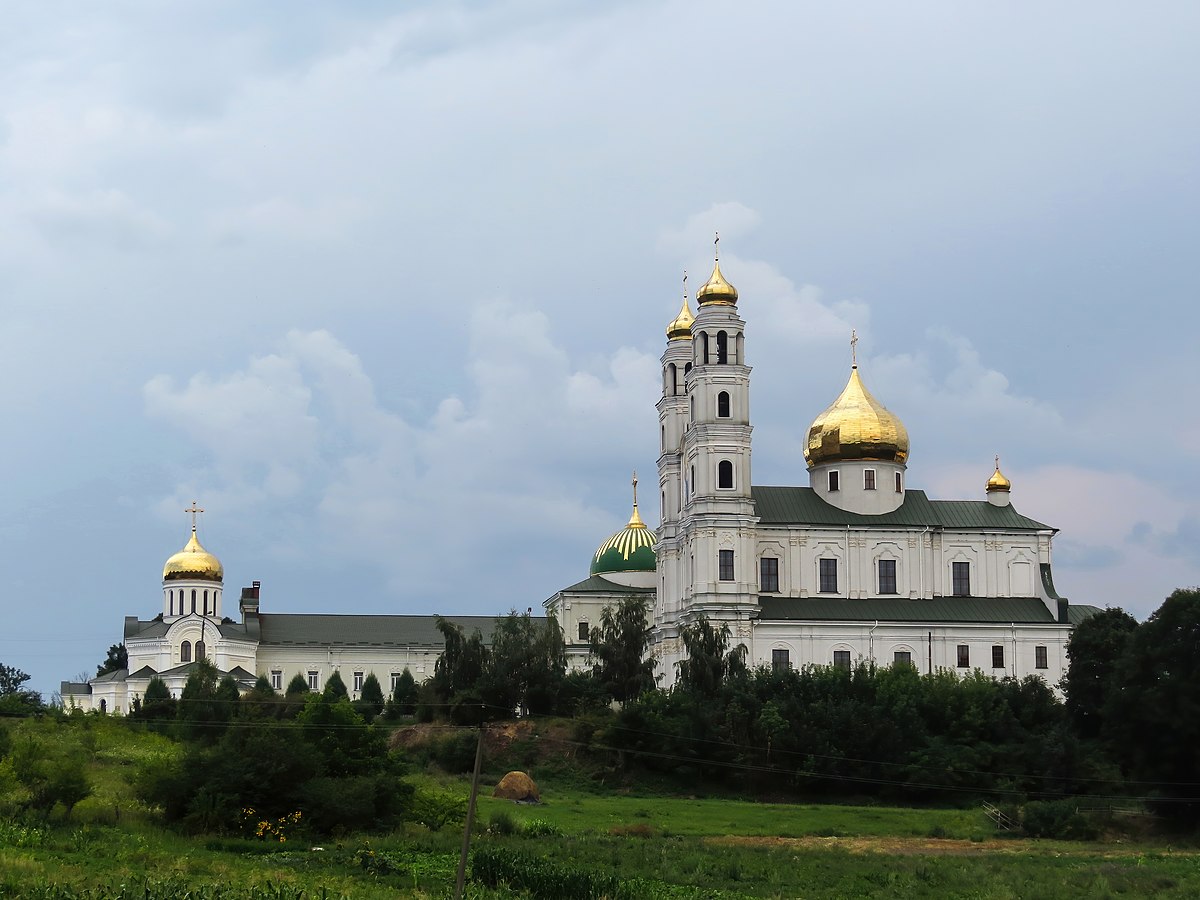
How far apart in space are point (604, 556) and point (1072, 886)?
176 feet

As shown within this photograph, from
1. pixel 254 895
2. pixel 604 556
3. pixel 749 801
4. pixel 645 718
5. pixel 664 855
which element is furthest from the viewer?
pixel 604 556

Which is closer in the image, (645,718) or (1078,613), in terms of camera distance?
(645,718)

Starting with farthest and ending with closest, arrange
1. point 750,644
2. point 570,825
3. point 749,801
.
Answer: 1. point 750,644
2. point 749,801
3. point 570,825

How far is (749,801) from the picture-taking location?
190 ft

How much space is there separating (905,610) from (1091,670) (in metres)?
7.81

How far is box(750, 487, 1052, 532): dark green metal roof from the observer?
72000 millimetres

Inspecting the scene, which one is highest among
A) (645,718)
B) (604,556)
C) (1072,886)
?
(604,556)

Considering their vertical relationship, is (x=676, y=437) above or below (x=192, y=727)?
above

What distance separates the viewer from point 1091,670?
66500 mm

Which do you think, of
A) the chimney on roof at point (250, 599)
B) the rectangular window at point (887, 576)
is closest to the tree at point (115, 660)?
the chimney on roof at point (250, 599)

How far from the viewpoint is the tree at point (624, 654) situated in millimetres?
71812

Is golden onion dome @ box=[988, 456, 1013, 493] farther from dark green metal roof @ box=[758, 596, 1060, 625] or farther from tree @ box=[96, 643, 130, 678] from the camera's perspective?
tree @ box=[96, 643, 130, 678]

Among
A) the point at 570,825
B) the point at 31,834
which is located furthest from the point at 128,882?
the point at 570,825

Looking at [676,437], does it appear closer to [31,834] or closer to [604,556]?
[604,556]
